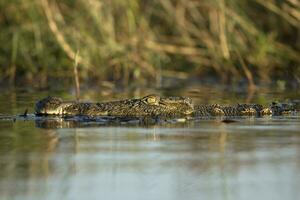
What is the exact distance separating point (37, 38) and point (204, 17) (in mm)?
3134

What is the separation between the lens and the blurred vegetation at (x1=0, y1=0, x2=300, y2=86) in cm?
1573

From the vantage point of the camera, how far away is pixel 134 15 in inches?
642

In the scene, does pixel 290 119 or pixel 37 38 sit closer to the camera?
pixel 290 119

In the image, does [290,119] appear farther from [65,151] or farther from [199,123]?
[65,151]

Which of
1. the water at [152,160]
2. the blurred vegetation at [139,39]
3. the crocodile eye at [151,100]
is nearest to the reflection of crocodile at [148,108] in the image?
A: the crocodile eye at [151,100]

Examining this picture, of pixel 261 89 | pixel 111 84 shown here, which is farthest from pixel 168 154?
pixel 111 84

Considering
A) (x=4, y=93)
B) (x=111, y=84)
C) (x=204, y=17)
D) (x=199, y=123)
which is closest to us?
(x=199, y=123)

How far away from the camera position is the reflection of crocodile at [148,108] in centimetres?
983

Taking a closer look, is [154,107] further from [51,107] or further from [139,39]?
[139,39]

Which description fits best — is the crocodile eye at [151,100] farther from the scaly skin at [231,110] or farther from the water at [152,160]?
the water at [152,160]

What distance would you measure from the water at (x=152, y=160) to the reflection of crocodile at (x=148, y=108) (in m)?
0.44

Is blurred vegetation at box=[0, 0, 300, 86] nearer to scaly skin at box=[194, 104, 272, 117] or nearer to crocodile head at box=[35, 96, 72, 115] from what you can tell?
crocodile head at box=[35, 96, 72, 115]

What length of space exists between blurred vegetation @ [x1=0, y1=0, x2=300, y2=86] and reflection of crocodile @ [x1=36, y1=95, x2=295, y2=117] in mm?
5256

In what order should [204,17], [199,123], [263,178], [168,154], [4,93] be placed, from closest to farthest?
[263,178]
[168,154]
[199,123]
[4,93]
[204,17]
